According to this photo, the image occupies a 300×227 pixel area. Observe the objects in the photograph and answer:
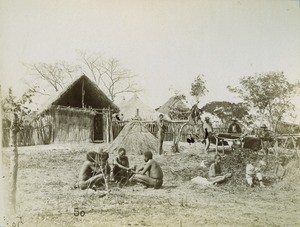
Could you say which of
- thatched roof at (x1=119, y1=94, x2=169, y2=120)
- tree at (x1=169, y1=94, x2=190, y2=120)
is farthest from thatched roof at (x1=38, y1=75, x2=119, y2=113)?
tree at (x1=169, y1=94, x2=190, y2=120)

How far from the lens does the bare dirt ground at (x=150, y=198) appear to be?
462 centimetres

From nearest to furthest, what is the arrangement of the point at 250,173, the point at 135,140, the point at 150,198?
the point at 150,198 → the point at 135,140 → the point at 250,173

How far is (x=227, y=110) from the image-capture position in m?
5.09

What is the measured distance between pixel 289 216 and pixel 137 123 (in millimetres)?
1856

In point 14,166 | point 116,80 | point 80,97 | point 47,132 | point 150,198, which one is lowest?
point 150,198

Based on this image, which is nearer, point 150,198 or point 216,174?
point 150,198

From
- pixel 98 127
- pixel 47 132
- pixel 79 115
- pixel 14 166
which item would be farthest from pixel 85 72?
pixel 14 166

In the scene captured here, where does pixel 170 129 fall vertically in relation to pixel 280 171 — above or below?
above

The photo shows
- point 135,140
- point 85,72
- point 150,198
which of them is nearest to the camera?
point 150,198

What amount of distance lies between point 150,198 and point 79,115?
45.5 inches

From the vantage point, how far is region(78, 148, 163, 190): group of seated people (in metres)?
4.78

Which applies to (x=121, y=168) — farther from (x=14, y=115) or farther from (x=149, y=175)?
(x=14, y=115)

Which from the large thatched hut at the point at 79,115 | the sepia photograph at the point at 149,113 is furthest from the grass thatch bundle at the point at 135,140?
the large thatched hut at the point at 79,115

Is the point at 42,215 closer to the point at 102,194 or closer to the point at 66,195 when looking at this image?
the point at 66,195
